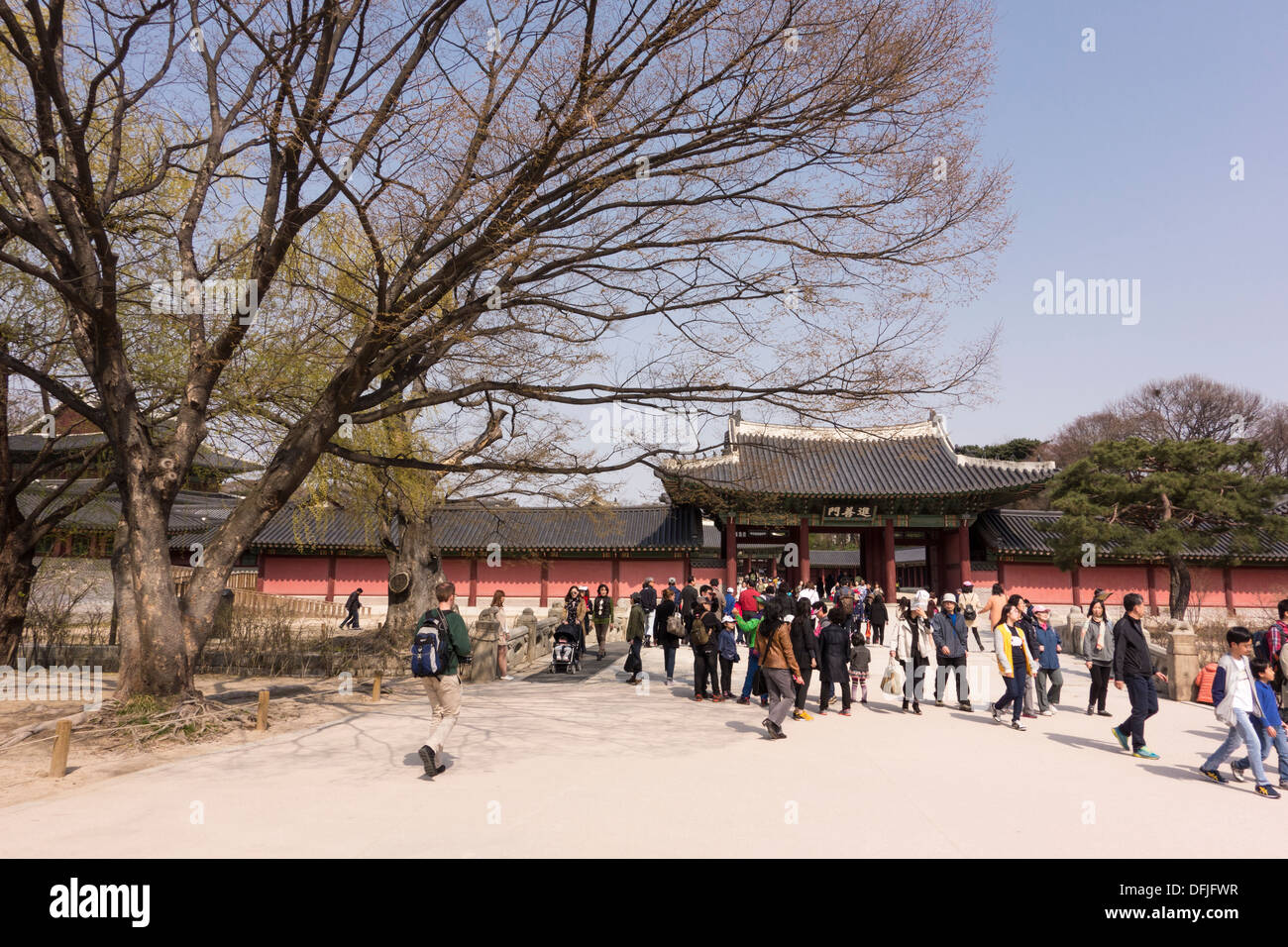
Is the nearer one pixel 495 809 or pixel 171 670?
pixel 495 809

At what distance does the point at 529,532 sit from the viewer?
2984 cm

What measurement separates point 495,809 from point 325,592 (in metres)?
27.6

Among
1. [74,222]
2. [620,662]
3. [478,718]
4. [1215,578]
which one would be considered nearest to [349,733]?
[478,718]

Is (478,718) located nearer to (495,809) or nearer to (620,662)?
(495,809)

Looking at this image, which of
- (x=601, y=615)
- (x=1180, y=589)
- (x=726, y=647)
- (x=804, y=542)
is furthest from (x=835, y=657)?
(x=1180, y=589)

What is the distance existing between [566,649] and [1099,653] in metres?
8.57

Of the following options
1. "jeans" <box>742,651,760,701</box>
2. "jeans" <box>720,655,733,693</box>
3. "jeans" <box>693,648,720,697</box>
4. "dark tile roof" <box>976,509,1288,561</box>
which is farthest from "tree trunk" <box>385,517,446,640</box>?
"dark tile roof" <box>976,509,1288,561</box>

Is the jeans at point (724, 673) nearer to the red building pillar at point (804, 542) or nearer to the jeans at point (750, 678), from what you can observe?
the jeans at point (750, 678)

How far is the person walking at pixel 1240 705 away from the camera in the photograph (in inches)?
245

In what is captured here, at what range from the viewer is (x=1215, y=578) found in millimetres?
28047

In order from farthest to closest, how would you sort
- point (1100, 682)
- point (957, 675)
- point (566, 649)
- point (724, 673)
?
point (566, 649) < point (724, 673) < point (957, 675) < point (1100, 682)

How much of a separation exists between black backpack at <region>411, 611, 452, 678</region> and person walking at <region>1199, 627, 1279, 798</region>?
6.40 m

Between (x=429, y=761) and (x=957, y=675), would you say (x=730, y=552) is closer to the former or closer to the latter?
(x=957, y=675)

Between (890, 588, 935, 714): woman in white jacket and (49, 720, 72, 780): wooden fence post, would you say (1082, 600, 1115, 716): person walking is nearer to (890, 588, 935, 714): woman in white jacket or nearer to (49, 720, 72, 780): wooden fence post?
(890, 588, 935, 714): woman in white jacket
